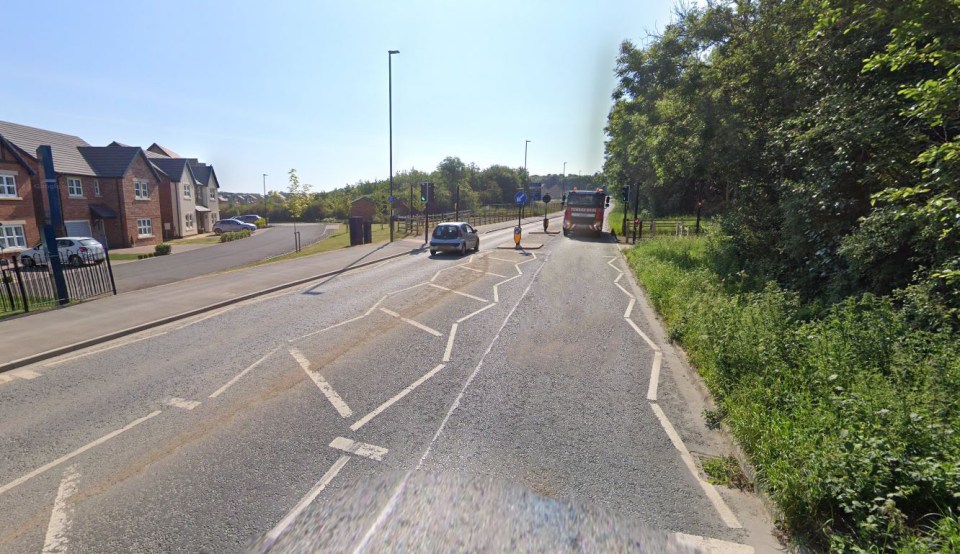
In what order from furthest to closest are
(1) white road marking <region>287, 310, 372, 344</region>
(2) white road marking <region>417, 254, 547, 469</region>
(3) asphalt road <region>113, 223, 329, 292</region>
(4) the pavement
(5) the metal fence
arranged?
1. (3) asphalt road <region>113, 223, 329, 292</region>
2. (5) the metal fence
3. (1) white road marking <region>287, 310, 372, 344</region>
4. (4) the pavement
5. (2) white road marking <region>417, 254, 547, 469</region>

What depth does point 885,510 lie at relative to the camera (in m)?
3.11

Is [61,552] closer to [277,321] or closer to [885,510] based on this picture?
[885,510]

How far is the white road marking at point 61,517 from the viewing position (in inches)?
141

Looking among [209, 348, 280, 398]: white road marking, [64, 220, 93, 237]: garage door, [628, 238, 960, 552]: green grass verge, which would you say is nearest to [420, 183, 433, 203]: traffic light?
[209, 348, 280, 398]: white road marking

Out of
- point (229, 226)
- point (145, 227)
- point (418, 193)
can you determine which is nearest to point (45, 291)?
point (145, 227)

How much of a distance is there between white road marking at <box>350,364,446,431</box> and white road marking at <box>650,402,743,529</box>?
10.9ft

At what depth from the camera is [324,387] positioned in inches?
259

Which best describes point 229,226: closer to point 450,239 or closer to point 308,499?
point 450,239

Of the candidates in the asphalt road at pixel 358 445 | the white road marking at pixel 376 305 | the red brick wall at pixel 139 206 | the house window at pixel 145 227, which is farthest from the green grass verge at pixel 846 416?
the house window at pixel 145 227

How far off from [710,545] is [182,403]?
6.40 metres

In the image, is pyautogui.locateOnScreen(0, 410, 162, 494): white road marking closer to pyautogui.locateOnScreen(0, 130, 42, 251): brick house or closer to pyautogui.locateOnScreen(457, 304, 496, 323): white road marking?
pyautogui.locateOnScreen(457, 304, 496, 323): white road marking

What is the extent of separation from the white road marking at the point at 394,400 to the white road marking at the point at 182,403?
2.35m

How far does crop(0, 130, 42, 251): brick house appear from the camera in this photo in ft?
77.9

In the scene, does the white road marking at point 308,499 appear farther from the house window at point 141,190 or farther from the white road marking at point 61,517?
the house window at point 141,190
